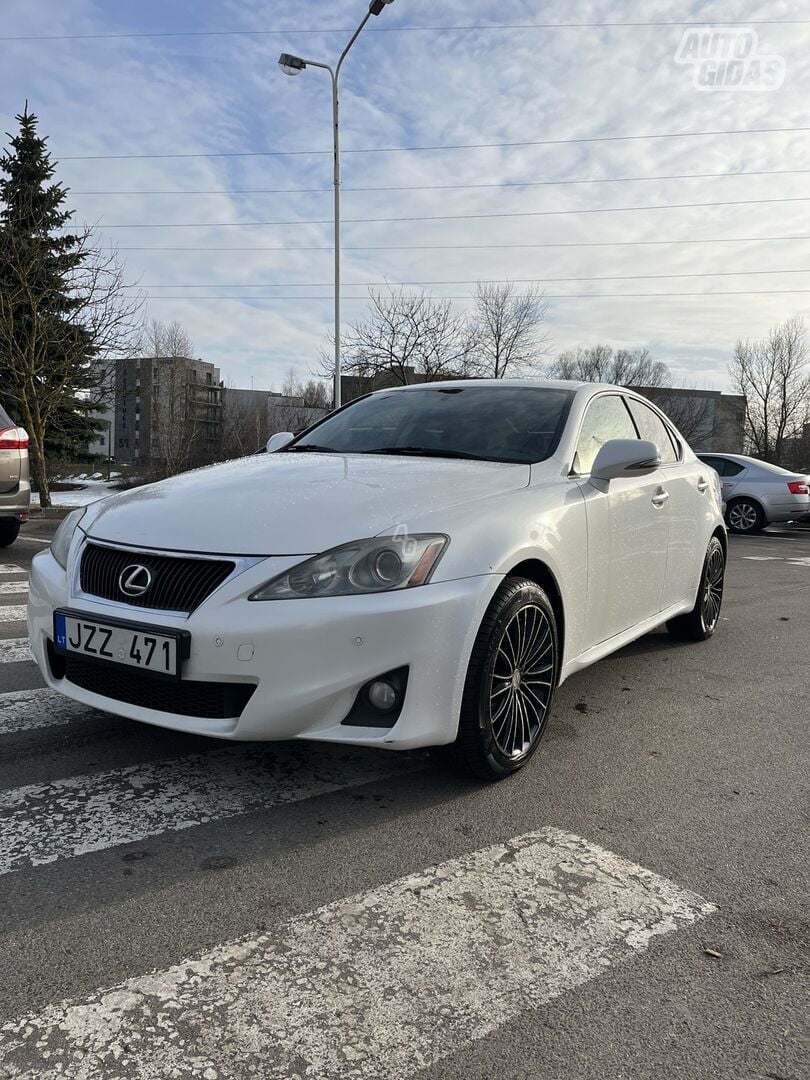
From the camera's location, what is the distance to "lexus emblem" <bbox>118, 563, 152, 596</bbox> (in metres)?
2.66

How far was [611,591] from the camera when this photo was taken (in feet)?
12.0

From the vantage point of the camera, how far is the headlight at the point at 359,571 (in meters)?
2.50

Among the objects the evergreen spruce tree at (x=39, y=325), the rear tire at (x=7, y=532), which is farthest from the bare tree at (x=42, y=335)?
the rear tire at (x=7, y=532)

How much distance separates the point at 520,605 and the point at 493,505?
0.37 metres

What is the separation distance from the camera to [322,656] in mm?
2441

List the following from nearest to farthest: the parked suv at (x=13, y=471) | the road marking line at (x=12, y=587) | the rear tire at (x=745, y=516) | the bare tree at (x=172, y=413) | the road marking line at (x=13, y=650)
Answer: the road marking line at (x=13, y=650)
the road marking line at (x=12, y=587)
the parked suv at (x=13, y=471)
the rear tire at (x=745, y=516)
the bare tree at (x=172, y=413)

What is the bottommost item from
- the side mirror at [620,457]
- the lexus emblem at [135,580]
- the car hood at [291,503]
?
the lexus emblem at [135,580]

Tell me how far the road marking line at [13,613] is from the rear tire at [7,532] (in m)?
3.24

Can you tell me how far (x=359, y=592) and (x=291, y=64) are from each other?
20283 mm

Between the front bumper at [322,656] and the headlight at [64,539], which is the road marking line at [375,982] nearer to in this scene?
the front bumper at [322,656]

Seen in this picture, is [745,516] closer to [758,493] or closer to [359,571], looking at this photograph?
[758,493]

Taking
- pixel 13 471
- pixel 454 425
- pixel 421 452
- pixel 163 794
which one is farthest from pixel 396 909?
pixel 13 471

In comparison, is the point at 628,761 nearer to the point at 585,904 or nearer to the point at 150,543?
the point at 585,904

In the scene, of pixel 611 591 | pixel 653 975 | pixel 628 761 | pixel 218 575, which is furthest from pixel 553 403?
pixel 653 975
